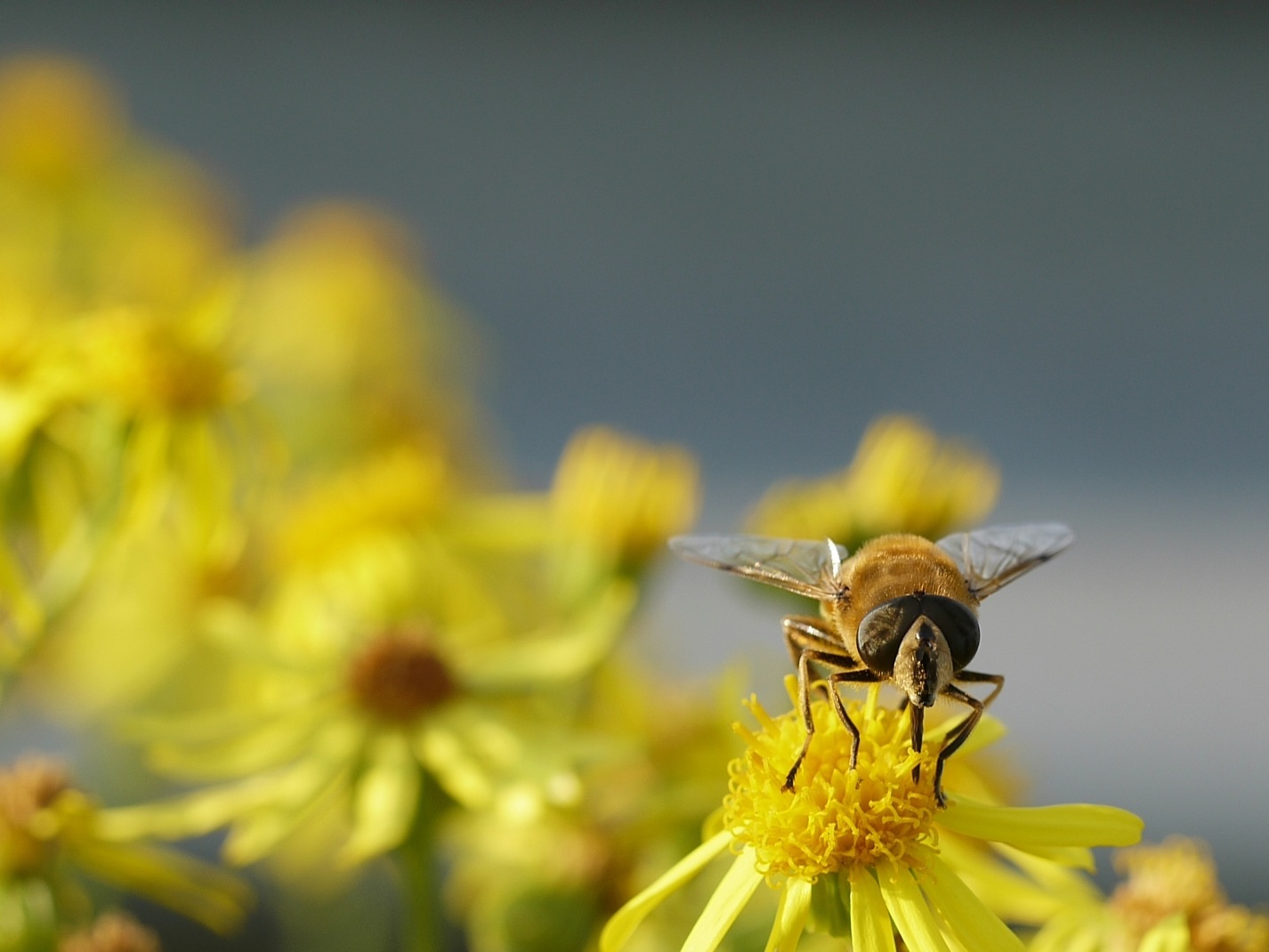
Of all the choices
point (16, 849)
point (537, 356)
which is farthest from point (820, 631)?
point (537, 356)

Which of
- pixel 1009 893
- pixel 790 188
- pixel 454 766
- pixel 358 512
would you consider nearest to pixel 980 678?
pixel 1009 893

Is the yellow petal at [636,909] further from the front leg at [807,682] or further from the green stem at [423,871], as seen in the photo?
the green stem at [423,871]

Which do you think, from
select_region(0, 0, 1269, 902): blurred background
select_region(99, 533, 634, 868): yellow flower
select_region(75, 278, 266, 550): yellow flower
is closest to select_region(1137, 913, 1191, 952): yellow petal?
select_region(99, 533, 634, 868): yellow flower

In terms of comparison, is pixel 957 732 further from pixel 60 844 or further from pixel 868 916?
pixel 60 844

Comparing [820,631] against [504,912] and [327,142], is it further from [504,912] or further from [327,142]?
[327,142]

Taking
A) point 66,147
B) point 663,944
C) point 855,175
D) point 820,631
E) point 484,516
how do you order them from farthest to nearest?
1. point 855,175
2. point 66,147
3. point 484,516
4. point 663,944
5. point 820,631
